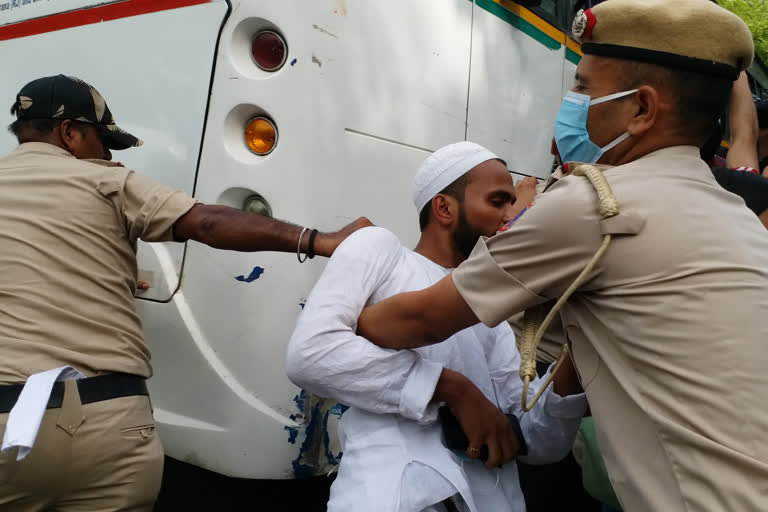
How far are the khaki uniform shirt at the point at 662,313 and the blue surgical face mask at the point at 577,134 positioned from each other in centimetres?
18

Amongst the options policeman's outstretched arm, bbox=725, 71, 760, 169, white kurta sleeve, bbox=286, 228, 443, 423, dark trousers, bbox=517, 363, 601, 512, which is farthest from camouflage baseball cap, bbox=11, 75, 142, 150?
policeman's outstretched arm, bbox=725, 71, 760, 169

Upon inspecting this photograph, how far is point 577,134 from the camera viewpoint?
1504mm

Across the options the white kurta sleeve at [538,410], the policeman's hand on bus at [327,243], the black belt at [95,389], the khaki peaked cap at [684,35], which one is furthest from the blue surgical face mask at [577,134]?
the black belt at [95,389]

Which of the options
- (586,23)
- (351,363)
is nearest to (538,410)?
(351,363)

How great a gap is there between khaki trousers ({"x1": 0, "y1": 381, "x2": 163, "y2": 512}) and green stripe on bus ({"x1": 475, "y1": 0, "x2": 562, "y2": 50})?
2192mm

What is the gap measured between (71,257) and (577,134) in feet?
4.60

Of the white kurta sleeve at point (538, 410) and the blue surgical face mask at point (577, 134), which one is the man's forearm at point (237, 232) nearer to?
the white kurta sleeve at point (538, 410)

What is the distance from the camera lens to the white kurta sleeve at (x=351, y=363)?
147cm

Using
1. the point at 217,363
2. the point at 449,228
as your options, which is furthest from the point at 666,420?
the point at 217,363

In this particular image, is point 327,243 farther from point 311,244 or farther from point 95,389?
point 95,389

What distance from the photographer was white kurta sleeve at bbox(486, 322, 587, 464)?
165 centimetres

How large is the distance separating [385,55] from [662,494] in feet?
6.06

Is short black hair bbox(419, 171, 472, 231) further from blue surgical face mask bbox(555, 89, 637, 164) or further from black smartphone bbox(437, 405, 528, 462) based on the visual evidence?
black smartphone bbox(437, 405, 528, 462)

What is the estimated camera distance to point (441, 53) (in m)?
2.68
